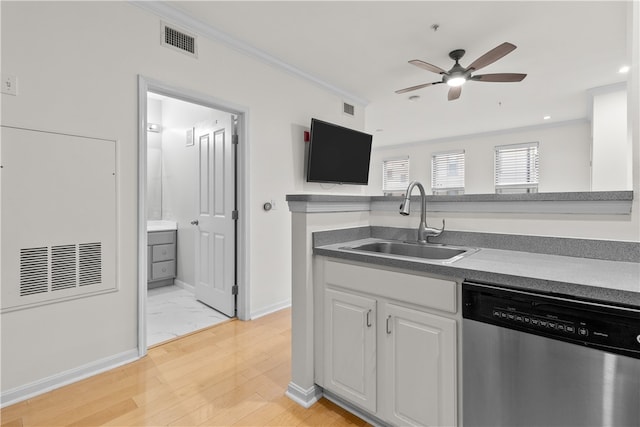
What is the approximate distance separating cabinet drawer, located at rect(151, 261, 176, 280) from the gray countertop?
345 centimetres

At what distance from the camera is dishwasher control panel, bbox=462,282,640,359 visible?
0.90 m

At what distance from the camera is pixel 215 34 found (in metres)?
2.79

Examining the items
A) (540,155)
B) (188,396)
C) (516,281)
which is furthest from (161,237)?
(540,155)

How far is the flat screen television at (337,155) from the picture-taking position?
362 centimetres

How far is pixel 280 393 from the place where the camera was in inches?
72.5

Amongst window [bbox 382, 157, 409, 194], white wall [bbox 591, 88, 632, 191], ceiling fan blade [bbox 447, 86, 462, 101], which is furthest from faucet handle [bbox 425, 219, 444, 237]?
window [bbox 382, 157, 409, 194]

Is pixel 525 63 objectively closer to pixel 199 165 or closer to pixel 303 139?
pixel 303 139

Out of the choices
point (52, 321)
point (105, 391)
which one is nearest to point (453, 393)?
point (105, 391)

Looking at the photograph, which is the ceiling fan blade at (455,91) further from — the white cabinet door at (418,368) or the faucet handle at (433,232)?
the white cabinet door at (418,368)

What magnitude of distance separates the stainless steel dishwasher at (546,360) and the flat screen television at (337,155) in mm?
2698

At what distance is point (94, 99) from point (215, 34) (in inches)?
49.1

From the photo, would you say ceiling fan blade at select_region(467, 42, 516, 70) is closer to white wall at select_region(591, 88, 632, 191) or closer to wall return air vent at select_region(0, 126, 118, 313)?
white wall at select_region(591, 88, 632, 191)

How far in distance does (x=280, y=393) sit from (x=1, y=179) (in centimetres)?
203

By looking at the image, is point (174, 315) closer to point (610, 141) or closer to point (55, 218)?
point (55, 218)
